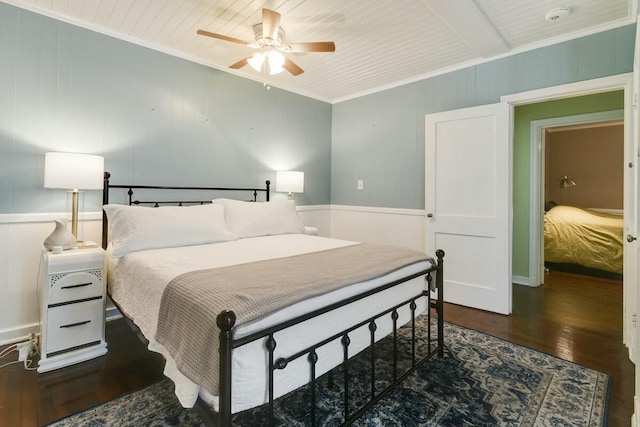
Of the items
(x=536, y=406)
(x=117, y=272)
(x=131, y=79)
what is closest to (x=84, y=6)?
(x=131, y=79)

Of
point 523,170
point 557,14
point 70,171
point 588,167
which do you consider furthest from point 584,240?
point 70,171

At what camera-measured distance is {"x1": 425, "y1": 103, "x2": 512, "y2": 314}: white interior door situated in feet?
10.0

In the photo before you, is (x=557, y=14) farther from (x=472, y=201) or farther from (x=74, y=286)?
(x=74, y=286)

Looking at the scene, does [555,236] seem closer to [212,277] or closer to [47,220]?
[212,277]

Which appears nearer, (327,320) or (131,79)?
(327,320)

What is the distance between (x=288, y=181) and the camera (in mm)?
3812

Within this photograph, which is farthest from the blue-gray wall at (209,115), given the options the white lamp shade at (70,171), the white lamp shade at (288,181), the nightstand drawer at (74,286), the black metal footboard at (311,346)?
the black metal footboard at (311,346)

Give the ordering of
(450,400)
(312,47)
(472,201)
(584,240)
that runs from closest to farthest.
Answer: (450,400), (312,47), (472,201), (584,240)

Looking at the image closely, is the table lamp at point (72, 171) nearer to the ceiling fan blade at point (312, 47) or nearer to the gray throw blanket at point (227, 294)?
the gray throw blanket at point (227, 294)

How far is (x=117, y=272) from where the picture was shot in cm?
223

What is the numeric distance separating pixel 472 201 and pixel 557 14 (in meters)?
1.62

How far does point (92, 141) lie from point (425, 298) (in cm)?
295

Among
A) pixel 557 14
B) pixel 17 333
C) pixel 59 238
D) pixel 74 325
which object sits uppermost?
pixel 557 14

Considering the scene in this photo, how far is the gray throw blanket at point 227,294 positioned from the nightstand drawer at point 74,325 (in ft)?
3.54
